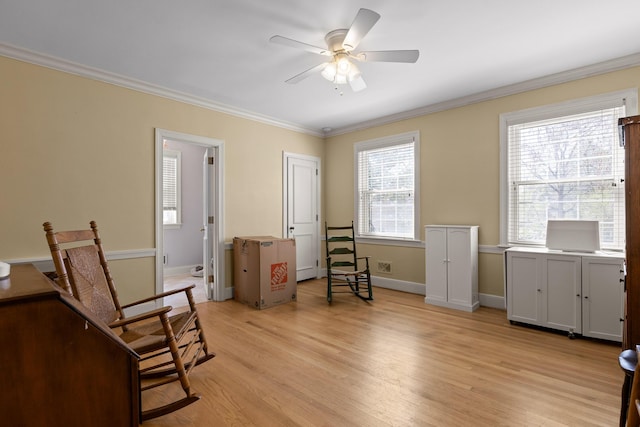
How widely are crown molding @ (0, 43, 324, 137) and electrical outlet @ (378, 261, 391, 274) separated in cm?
279

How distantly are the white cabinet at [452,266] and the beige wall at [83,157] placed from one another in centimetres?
284

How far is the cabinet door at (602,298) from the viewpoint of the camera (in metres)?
2.71

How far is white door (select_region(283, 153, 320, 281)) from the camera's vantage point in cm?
512

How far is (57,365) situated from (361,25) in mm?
2437

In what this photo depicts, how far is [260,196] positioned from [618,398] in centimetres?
416

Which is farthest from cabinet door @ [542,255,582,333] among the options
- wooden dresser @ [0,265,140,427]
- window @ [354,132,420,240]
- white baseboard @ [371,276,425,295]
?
wooden dresser @ [0,265,140,427]

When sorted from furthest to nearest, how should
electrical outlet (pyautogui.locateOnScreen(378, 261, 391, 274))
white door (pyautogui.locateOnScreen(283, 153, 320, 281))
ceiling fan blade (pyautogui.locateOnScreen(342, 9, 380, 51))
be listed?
white door (pyautogui.locateOnScreen(283, 153, 320, 281)), electrical outlet (pyautogui.locateOnScreen(378, 261, 391, 274)), ceiling fan blade (pyautogui.locateOnScreen(342, 9, 380, 51))

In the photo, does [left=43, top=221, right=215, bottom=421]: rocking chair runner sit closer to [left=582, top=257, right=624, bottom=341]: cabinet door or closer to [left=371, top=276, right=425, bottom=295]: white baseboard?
[left=371, top=276, right=425, bottom=295]: white baseboard

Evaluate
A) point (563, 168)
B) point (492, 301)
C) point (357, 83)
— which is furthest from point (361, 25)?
point (492, 301)

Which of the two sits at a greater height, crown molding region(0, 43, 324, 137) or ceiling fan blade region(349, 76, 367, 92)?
crown molding region(0, 43, 324, 137)

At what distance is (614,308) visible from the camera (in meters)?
2.73

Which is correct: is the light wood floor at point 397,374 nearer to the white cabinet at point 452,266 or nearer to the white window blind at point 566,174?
the white cabinet at point 452,266

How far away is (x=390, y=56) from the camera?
96.8 inches

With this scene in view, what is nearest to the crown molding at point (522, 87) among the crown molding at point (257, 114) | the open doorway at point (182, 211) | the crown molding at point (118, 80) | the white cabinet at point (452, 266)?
the crown molding at point (257, 114)
